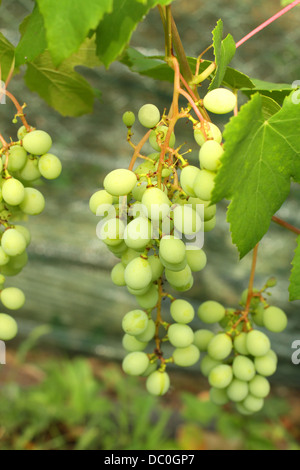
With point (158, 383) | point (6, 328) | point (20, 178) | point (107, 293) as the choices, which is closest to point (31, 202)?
point (20, 178)

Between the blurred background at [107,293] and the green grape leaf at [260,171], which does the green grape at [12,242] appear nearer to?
the green grape leaf at [260,171]

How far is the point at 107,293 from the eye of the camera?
2141mm

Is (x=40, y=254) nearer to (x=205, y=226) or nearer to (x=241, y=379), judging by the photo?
(x=241, y=379)

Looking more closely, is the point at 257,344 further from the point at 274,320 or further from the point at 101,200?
the point at 101,200

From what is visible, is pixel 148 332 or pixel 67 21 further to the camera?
pixel 148 332

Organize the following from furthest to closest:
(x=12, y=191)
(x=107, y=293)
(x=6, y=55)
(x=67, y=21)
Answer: (x=107, y=293) → (x=6, y=55) → (x=12, y=191) → (x=67, y=21)

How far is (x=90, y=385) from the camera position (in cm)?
179

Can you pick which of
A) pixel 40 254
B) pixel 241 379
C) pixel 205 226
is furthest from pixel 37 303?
pixel 205 226

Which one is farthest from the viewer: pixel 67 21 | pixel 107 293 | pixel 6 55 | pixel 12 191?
pixel 107 293

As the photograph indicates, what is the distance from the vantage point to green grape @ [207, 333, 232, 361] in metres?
0.65

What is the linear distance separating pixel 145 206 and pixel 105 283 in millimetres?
1713

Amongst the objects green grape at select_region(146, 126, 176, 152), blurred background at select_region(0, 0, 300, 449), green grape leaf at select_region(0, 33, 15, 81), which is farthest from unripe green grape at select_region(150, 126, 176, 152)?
blurred background at select_region(0, 0, 300, 449)

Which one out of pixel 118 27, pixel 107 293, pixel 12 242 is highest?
pixel 107 293

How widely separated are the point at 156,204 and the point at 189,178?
4cm
